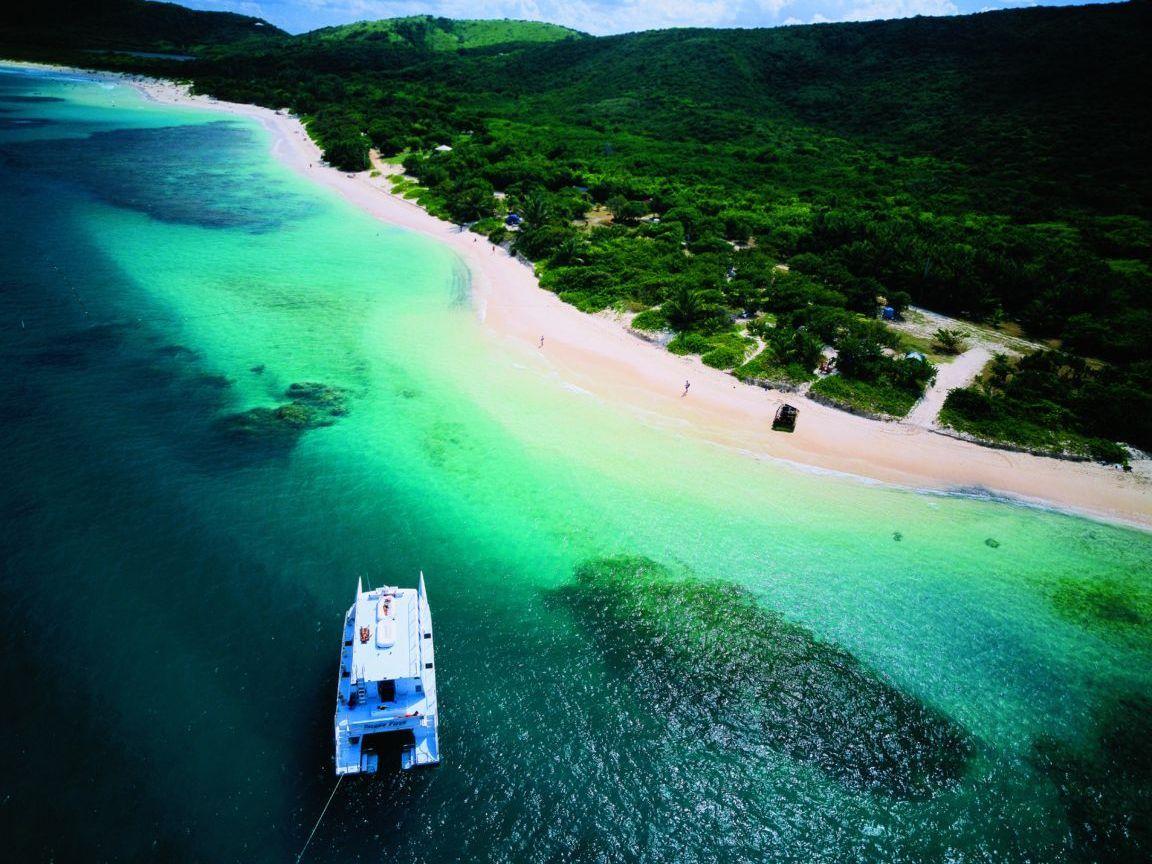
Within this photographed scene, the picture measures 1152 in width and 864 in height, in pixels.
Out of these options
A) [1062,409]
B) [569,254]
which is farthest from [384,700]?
[569,254]

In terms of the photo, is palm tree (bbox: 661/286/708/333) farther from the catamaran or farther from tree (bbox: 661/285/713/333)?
the catamaran

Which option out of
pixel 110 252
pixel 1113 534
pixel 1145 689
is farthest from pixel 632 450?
pixel 110 252

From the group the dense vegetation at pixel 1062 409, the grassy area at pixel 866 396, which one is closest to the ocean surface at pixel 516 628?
the dense vegetation at pixel 1062 409

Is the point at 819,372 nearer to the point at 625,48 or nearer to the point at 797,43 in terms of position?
the point at 797,43

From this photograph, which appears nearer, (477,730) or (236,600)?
(477,730)

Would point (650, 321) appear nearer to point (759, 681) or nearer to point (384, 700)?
point (759, 681)

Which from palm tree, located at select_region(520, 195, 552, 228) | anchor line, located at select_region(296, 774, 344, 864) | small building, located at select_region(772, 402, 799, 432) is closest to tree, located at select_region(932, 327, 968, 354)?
small building, located at select_region(772, 402, 799, 432)
